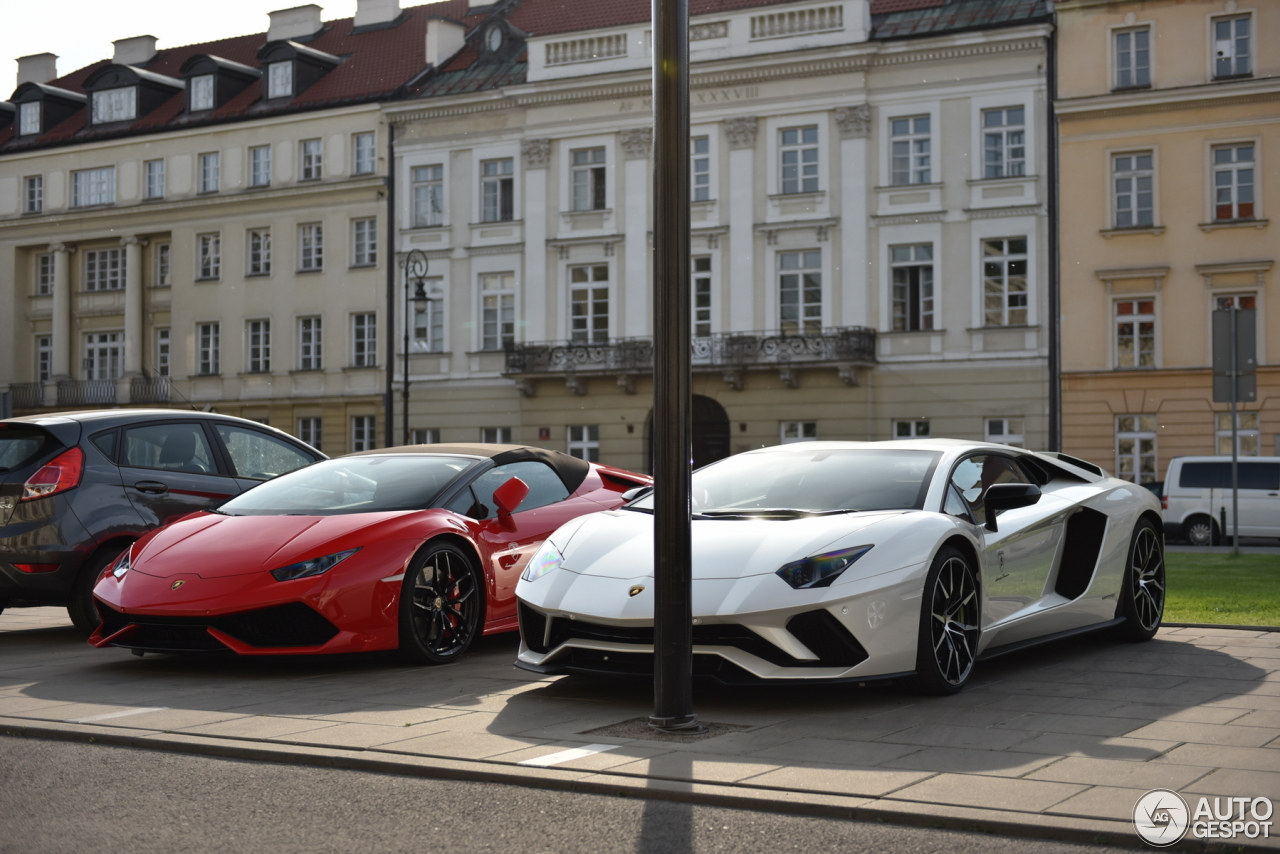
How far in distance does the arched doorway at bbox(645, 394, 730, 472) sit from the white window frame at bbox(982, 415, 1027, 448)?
6995mm

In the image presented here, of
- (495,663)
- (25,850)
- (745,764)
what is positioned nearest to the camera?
(25,850)

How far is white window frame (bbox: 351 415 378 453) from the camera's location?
45.0m

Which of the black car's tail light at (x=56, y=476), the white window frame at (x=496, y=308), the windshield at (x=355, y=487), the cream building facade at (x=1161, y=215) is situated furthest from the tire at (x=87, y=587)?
the white window frame at (x=496, y=308)

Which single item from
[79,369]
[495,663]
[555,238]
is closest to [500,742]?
[495,663]

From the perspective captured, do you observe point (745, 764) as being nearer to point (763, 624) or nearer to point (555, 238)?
point (763, 624)

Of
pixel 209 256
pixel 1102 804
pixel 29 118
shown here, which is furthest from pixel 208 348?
pixel 1102 804

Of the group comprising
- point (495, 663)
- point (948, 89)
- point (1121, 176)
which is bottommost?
point (495, 663)

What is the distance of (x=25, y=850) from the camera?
13.9 feet

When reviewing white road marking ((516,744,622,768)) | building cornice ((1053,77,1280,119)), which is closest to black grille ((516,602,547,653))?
white road marking ((516,744,622,768))

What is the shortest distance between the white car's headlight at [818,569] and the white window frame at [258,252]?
43.4 meters

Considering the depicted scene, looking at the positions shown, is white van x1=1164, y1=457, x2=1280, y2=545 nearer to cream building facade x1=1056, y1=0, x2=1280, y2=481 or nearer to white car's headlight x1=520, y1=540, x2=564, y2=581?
cream building facade x1=1056, y1=0, x2=1280, y2=481

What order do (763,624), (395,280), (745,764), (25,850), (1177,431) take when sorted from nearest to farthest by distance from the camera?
1. (25,850)
2. (745,764)
3. (763,624)
4. (1177,431)
5. (395,280)

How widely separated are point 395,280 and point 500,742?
39.9 m

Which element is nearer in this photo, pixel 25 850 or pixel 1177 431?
pixel 25 850
